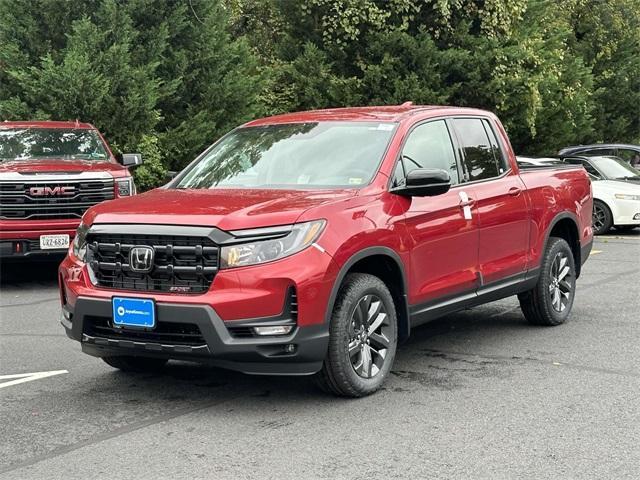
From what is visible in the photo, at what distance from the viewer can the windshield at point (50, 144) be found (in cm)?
1152

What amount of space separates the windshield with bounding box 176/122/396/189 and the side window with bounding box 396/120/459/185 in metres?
0.21

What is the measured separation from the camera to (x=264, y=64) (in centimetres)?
2292

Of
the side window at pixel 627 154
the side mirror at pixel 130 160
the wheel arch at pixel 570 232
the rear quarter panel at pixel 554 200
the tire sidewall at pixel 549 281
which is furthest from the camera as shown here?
the side window at pixel 627 154

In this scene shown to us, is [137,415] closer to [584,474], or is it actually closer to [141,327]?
[141,327]

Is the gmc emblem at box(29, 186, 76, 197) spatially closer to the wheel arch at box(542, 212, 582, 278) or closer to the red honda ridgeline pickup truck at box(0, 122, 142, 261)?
the red honda ridgeline pickup truck at box(0, 122, 142, 261)

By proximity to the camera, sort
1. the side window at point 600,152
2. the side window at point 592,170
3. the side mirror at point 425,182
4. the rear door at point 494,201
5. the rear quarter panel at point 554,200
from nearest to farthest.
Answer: the side mirror at point 425,182 → the rear door at point 494,201 → the rear quarter panel at point 554,200 → the side window at point 592,170 → the side window at point 600,152

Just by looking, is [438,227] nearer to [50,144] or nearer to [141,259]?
[141,259]

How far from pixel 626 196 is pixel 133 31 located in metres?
9.33

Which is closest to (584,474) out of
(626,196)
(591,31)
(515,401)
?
(515,401)

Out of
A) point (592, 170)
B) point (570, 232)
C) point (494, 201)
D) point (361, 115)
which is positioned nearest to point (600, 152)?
point (592, 170)

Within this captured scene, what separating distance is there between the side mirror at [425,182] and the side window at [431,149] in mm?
294

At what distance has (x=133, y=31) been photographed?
54.5ft

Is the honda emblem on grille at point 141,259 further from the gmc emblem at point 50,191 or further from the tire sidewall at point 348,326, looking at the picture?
the gmc emblem at point 50,191

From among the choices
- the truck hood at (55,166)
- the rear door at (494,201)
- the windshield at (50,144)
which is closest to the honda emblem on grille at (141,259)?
the rear door at (494,201)
